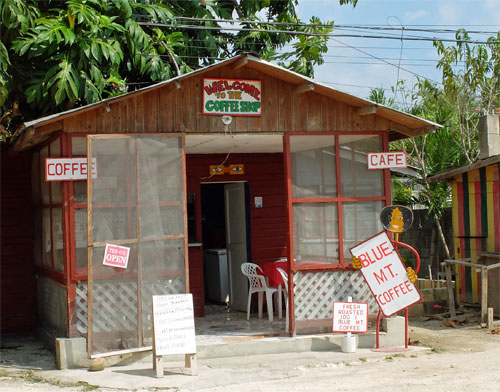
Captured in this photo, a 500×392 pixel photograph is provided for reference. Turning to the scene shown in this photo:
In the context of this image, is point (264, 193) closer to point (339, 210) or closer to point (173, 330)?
point (339, 210)

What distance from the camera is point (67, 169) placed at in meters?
8.65

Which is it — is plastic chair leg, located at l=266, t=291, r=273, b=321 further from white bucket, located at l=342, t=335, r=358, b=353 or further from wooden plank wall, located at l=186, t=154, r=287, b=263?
white bucket, located at l=342, t=335, r=358, b=353

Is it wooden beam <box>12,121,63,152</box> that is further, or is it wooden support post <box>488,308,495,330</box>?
wooden support post <box>488,308,495,330</box>

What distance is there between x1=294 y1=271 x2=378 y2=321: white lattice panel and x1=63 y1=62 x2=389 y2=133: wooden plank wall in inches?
77.9

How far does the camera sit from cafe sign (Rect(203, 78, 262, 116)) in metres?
9.37

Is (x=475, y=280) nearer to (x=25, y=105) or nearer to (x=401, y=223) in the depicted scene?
(x=401, y=223)

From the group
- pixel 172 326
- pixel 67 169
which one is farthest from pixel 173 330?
pixel 67 169

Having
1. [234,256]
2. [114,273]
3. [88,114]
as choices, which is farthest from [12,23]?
[234,256]

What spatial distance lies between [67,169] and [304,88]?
3200 millimetres

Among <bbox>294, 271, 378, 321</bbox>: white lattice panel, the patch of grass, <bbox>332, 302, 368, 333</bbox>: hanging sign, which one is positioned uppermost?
<bbox>294, 271, 378, 321</bbox>: white lattice panel

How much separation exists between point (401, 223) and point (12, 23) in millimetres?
6198

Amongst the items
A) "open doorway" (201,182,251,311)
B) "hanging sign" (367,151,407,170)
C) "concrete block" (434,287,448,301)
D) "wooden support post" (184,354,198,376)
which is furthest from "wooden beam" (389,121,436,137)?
"wooden support post" (184,354,198,376)

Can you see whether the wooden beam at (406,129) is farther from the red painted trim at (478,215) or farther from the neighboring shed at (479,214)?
the red painted trim at (478,215)

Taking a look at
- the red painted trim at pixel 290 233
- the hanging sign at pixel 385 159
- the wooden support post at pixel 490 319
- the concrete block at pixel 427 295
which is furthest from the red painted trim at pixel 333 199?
the concrete block at pixel 427 295
